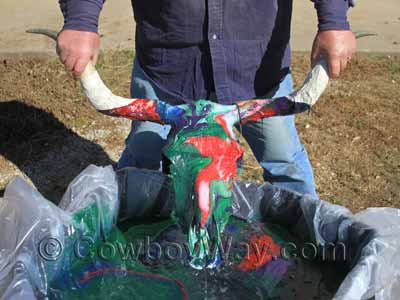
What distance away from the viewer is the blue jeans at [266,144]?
230 centimetres

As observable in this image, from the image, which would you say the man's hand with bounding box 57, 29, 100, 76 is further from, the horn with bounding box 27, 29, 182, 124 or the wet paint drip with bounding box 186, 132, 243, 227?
the wet paint drip with bounding box 186, 132, 243, 227

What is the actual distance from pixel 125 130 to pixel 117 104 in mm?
1629

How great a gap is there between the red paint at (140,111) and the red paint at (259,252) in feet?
1.81

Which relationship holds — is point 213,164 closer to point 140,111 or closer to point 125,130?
point 140,111

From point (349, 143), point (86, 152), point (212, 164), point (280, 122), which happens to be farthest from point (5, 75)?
point (212, 164)

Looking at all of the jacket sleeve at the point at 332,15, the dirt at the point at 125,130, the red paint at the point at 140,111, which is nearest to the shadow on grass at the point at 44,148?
the dirt at the point at 125,130

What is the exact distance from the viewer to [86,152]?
336cm

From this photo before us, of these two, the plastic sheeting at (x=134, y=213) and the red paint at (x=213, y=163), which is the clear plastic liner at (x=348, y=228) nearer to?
the plastic sheeting at (x=134, y=213)

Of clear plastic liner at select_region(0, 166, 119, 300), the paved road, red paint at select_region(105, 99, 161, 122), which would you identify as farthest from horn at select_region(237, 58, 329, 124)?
the paved road

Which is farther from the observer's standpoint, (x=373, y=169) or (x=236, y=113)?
(x=373, y=169)

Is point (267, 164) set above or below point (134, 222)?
above

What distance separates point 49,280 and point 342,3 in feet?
3.64

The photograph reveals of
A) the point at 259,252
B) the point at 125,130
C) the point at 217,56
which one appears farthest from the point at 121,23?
the point at 259,252

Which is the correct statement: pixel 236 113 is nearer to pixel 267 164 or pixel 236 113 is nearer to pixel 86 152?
pixel 267 164
